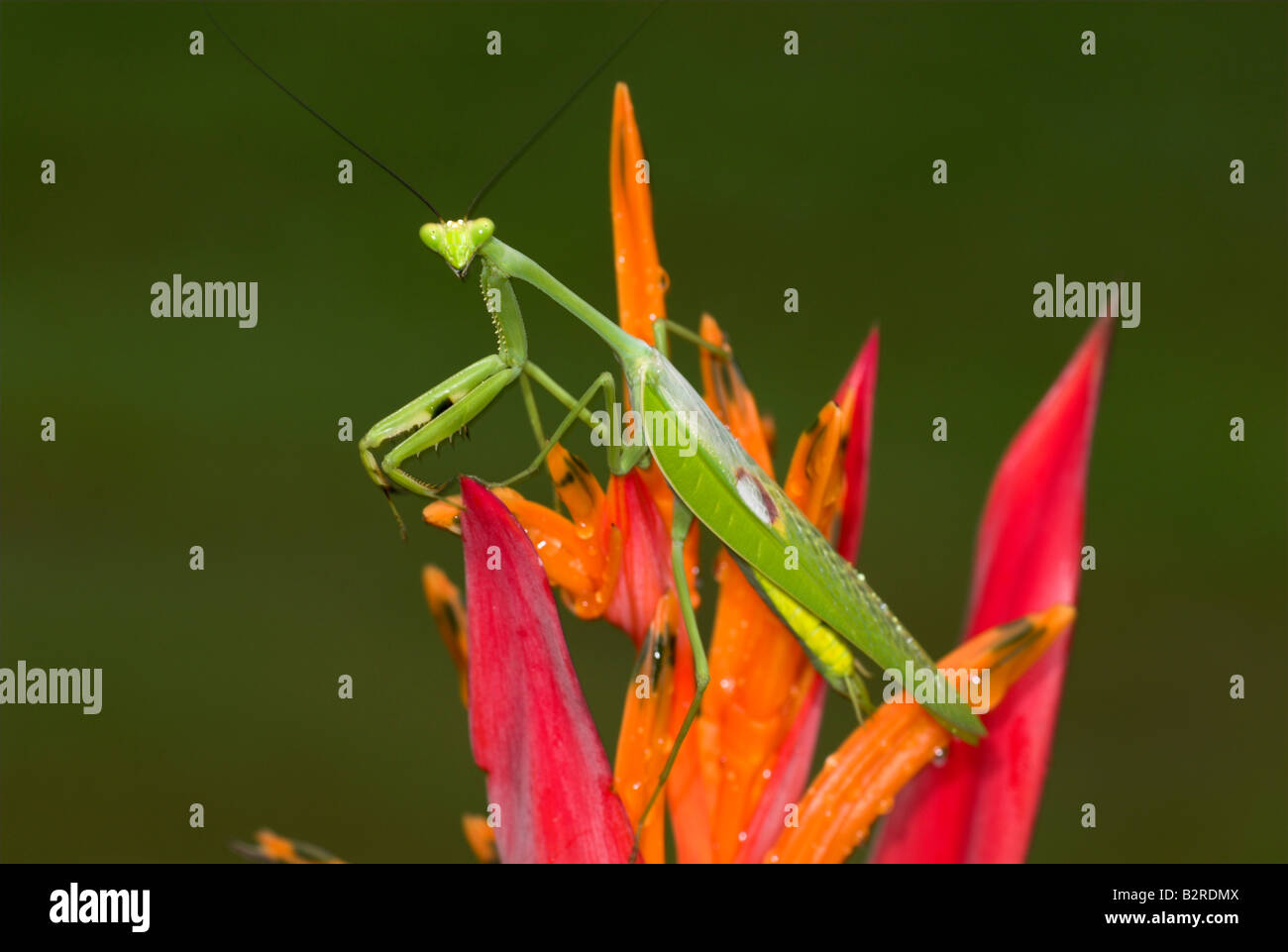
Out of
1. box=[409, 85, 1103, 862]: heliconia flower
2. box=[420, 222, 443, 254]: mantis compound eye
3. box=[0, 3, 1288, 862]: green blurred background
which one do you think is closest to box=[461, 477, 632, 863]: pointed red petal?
box=[409, 85, 1103, 862]: heliconia flower

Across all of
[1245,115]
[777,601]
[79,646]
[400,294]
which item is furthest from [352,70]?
[1245,115]

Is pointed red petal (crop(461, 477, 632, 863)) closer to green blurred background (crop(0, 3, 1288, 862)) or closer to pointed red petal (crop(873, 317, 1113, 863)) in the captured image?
pointed red petal (crop(873, 317, 1113, 863))

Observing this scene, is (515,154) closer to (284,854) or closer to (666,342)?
(666,342)

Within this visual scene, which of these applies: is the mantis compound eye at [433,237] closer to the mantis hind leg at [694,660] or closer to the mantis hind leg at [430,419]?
the mantis hind leg at [430,419]

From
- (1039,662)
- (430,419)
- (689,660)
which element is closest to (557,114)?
(430,419)
